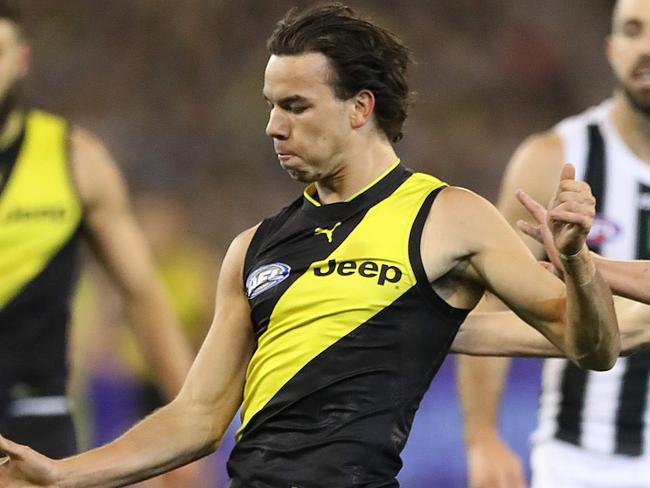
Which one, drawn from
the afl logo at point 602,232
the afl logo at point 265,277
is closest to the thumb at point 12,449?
the afl logo at point 265,277

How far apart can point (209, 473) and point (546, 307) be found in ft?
16.2

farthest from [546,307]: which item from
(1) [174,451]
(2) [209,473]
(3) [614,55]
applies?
(2) [209,473]

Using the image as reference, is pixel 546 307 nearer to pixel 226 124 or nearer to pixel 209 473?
pixel 209 473

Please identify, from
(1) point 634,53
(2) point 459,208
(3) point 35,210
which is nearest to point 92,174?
(3) point 35,210

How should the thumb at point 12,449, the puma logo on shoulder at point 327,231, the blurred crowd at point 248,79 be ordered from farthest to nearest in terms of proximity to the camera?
the blurred crowd at point 248,79
the puma logo on shoulder at point 327,231
the thumb at point 12,449

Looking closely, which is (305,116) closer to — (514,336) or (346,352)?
(346,352)

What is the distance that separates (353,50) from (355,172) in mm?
303

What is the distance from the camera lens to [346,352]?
11.7ft

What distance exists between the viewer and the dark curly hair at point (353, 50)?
3.73m

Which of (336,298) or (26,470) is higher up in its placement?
(336,298)

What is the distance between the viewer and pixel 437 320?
11.8 ft

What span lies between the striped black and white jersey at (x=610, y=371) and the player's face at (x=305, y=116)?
1.91 m

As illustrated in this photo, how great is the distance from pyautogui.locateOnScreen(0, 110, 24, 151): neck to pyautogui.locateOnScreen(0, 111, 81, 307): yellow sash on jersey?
0.14ft

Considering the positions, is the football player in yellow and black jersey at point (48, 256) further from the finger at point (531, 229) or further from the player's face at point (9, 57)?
the finger at point (531, 229)
